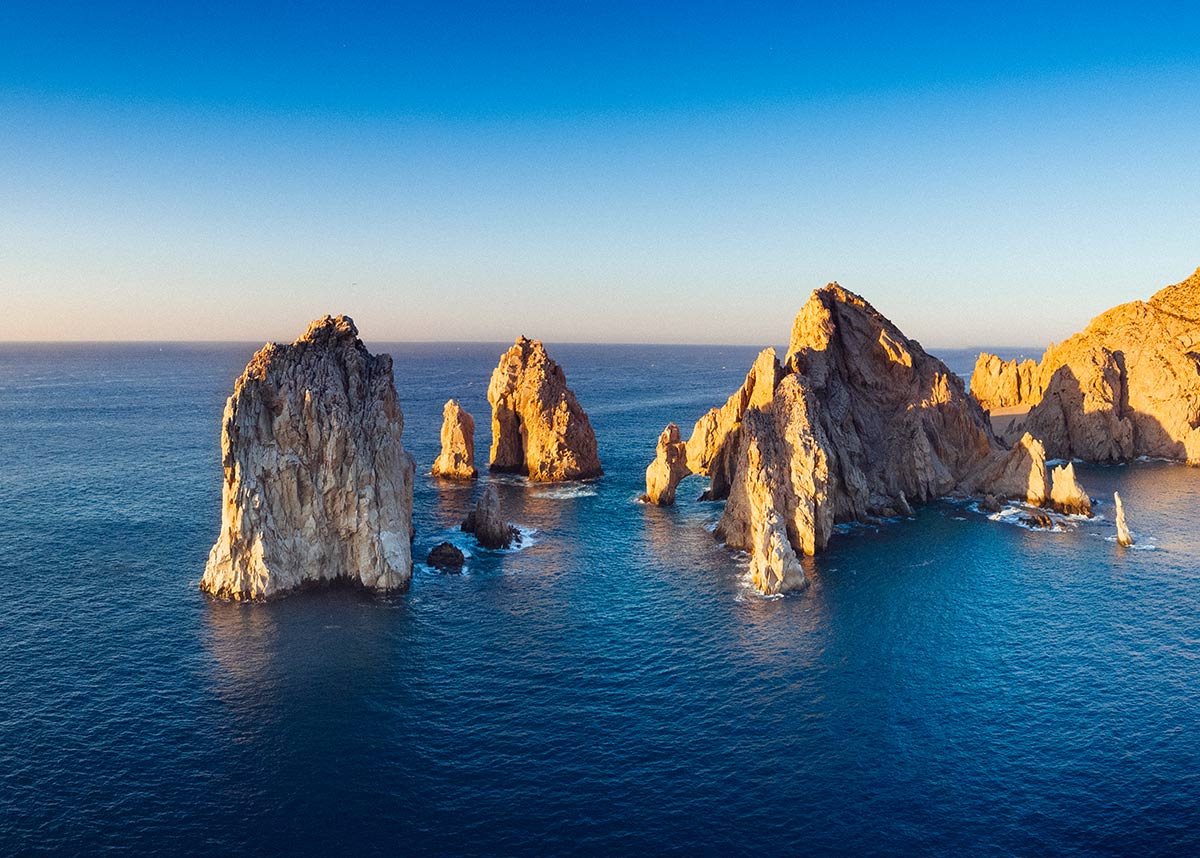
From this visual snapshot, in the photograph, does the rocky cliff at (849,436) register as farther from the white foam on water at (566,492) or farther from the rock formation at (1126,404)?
the rock formation at (1126,404)

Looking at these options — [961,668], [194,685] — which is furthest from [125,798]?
[961,668]

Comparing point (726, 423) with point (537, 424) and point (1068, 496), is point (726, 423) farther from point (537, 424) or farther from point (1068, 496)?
point (1068, 496)

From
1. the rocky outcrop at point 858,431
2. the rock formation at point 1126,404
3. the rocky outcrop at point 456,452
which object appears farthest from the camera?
the rock formation at point 1126,404

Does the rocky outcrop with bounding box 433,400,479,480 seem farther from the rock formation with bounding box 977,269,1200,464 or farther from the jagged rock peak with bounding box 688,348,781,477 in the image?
the rock formation with bounding box 977,269,1200,464

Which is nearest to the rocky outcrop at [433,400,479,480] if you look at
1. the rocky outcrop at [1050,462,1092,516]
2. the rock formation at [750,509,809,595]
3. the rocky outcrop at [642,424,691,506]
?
the rocky outcrop at [642,424,691,506]

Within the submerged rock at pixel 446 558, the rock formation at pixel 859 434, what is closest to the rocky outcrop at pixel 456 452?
the rock formation at pixel 859 434

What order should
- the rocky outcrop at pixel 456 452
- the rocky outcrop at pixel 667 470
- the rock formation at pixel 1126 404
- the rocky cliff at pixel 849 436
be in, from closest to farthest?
1. the rocky cliff at pixel 849 436
2. the rocky outcrop at pixel 667 470
3. the rocky outcrop at pixel 456 452
4. the rock formation at pixel 1126 404

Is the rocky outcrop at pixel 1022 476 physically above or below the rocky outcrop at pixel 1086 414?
below
